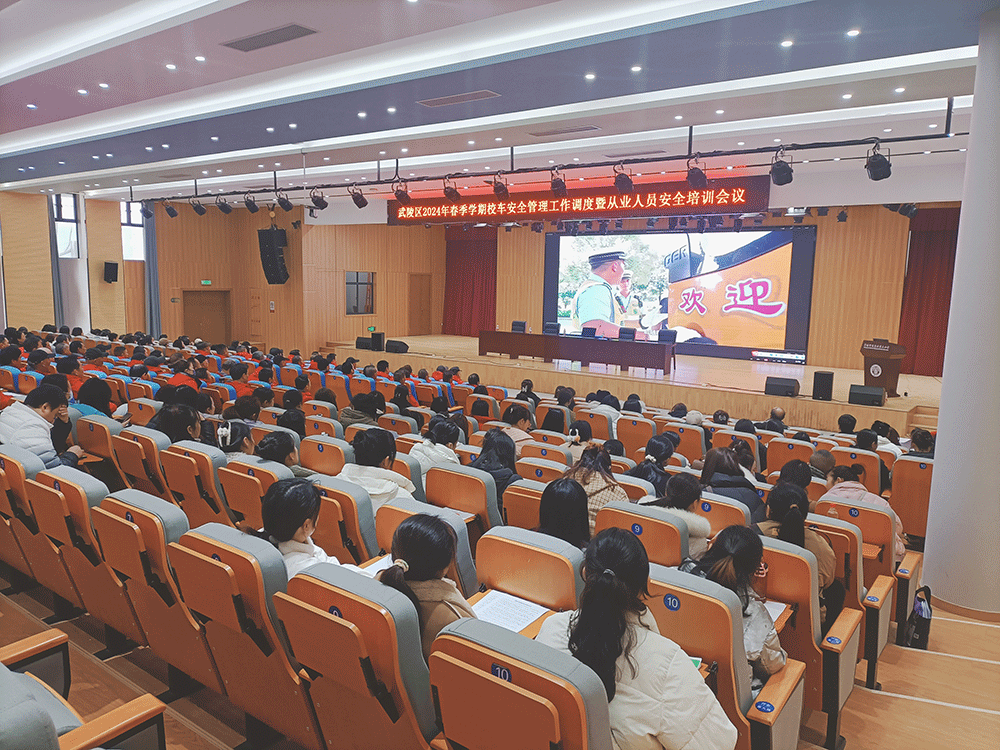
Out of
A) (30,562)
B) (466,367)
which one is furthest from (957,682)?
(466,367)

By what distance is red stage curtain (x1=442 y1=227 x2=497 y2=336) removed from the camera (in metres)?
22.0

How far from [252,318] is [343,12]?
52.5ft

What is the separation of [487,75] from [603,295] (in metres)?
12.0

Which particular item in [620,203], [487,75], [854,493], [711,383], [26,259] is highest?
[487,75]

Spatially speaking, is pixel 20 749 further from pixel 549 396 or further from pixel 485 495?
pixel 549 396

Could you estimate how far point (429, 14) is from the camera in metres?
5.19

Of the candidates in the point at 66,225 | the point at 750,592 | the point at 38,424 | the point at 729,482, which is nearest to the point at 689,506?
the point at 729,482

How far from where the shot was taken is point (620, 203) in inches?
440

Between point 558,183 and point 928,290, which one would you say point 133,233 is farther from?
point 928,290

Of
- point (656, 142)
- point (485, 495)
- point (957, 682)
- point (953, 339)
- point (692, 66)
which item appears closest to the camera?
point (957, 682)

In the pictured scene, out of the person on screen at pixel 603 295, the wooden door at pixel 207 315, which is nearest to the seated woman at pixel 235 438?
the person on screen at pixel 603 295

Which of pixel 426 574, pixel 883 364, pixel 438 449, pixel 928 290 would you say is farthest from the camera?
pixel 928 290

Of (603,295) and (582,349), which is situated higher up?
(603,295)

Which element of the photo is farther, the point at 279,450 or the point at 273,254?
the point at 273,254
